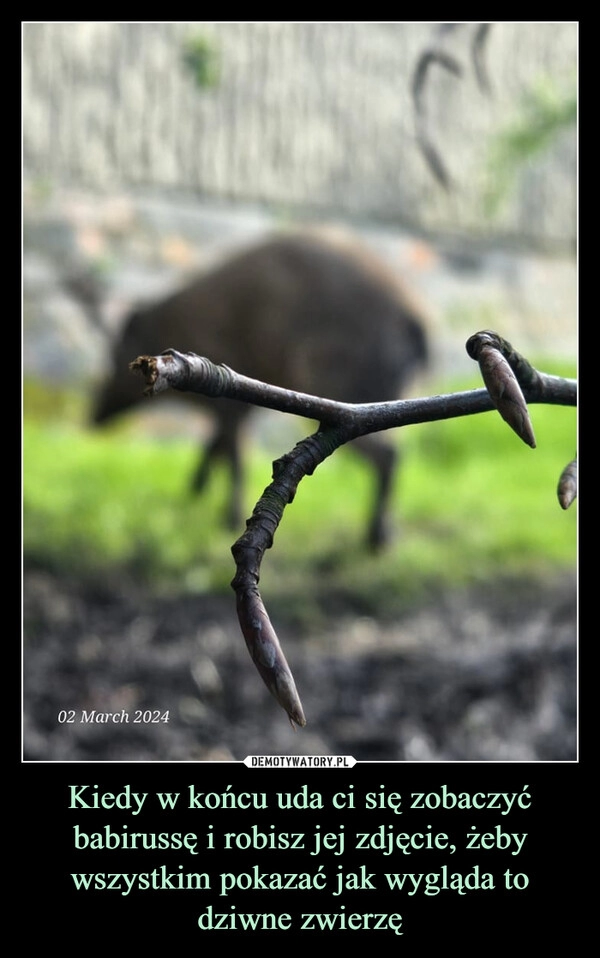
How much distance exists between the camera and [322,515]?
2576 millimetres

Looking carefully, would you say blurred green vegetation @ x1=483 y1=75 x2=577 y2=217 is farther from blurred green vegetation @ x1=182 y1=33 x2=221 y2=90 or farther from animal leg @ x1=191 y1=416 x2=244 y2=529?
animal leg @ x1=191 y1=416 x2=244 y2=529

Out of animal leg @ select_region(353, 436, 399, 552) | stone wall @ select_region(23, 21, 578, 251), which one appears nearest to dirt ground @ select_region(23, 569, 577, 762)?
animal leg @ select_region(353, 436, 399, 552)

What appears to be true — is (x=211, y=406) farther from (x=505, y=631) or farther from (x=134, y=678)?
(x=505, y=631)

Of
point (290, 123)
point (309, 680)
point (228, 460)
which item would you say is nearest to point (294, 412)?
point (309, 680)

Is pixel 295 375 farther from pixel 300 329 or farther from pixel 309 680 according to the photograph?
pixel 309 680

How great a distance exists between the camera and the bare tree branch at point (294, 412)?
0.40 m

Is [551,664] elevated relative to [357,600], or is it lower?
lower

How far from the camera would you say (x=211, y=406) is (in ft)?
8.53

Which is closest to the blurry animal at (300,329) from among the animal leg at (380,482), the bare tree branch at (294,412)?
the animal leg at (380,482)

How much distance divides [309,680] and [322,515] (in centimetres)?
43

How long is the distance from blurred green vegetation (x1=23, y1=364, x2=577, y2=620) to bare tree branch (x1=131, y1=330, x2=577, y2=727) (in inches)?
77.8

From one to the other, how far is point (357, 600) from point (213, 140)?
113 centimetres
